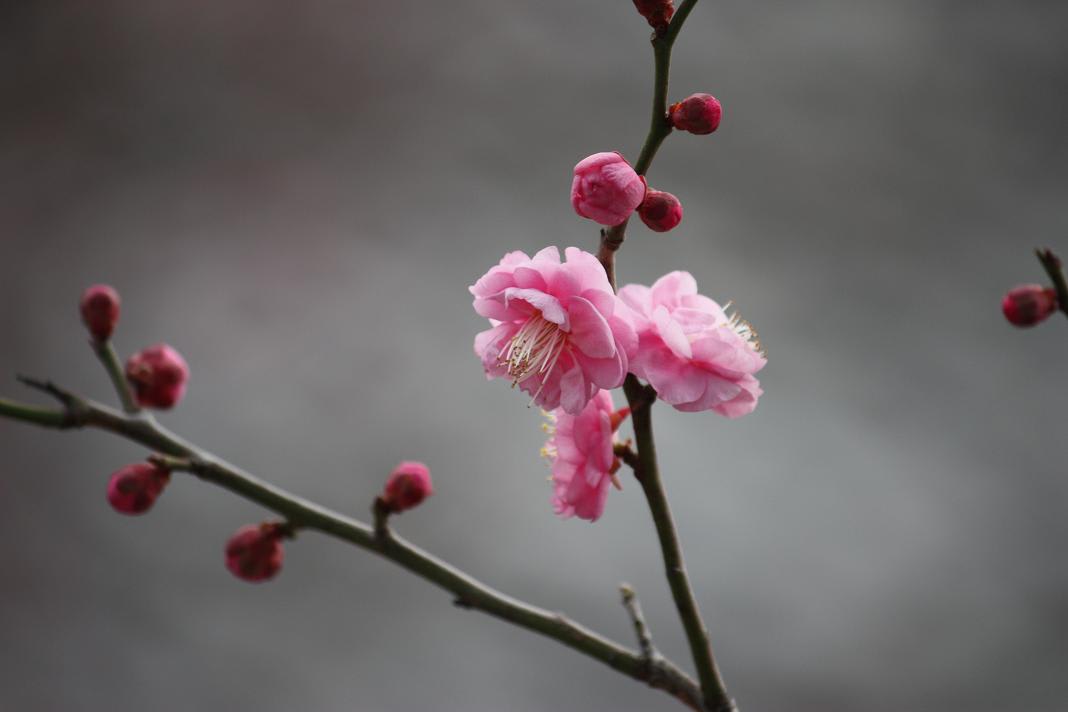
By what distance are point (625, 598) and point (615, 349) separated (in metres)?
0.26

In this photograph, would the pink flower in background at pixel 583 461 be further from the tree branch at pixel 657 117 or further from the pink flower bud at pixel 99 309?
the pink flower bud at pixel 99 309

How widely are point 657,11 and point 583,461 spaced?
258mm

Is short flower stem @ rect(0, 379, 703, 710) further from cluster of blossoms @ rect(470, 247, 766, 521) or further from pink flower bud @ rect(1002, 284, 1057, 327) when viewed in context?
pink flower bud @ rect(1002, 284, 1057, 327)

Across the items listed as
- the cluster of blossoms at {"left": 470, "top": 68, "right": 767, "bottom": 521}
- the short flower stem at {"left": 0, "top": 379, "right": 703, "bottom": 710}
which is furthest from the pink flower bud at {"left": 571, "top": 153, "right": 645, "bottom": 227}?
the short flower stem at {"left": 0, "top": 379, "right": 703, "bottom": 710}

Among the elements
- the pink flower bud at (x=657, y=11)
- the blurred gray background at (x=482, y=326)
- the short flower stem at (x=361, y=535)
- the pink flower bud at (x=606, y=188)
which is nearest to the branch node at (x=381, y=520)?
the short flower stem at (x=361, y=535)

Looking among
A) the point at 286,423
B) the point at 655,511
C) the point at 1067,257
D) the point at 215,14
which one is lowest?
the point at 655,511

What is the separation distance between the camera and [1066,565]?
183 cm

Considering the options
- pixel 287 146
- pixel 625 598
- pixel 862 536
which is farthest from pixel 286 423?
pixel 625 598

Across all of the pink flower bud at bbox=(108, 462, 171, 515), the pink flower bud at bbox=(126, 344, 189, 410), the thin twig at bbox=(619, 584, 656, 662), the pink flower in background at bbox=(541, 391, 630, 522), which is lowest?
the pink flower bud at bbox=(108, 462, 171, 515)

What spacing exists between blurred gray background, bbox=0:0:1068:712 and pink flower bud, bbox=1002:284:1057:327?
131 centimetres

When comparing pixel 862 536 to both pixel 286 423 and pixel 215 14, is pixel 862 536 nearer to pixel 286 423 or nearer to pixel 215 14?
pixel 286 423

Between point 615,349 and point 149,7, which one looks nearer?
point 615,349

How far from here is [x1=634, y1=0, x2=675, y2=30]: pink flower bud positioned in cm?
52

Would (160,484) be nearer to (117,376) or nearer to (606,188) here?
(117,376)
